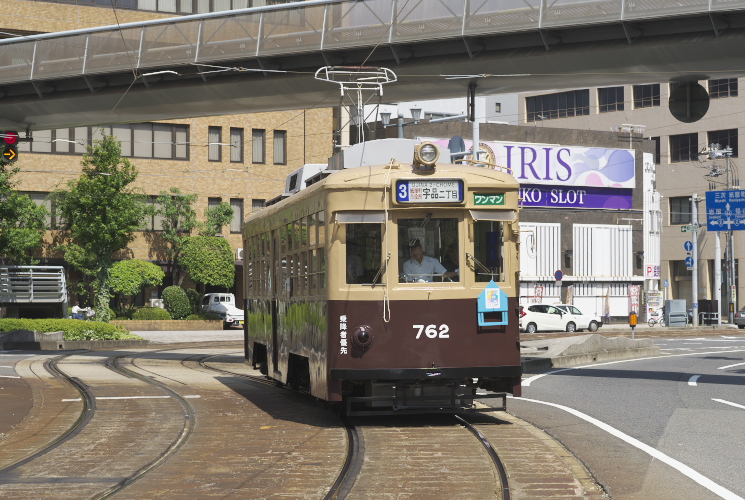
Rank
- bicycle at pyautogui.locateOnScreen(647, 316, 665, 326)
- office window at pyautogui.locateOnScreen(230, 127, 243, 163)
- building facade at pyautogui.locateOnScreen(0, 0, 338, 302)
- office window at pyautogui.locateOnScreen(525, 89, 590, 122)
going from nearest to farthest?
building facade at pyautogui.locateOnScreen(0, 0, 338, 302) < bicycle at pyautogui.locateOnScreen(647, 316, 665, 326) < office window at pyautogui.locateOnScreen(230, 127, 243, 163) < office window at pyautogui.locateOnScreen(525, 89, 590, 122)

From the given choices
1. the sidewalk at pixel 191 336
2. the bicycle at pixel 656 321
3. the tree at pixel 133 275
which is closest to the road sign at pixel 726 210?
the bicycle at pixel 656 321

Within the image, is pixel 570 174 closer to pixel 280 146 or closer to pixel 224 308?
pixel 280 146

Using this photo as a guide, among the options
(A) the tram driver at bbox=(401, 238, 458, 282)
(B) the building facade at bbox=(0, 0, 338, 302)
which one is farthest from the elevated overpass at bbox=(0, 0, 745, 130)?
(B) the building facade at bbox=(0, 0, 338, 302)

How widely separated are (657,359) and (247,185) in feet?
107

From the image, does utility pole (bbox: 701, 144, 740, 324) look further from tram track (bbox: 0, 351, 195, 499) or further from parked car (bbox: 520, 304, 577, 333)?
tram track (bbox: 0, 351, 195, 499)

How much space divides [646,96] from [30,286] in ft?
149

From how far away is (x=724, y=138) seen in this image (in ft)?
224

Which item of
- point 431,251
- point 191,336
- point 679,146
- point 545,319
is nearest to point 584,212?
point 545,319

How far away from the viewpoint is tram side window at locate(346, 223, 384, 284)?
1157cm

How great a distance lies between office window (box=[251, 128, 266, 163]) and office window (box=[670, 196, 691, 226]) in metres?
29.3

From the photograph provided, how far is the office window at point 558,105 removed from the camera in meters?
75.1

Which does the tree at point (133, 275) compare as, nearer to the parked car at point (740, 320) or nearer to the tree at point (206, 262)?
the tree at point (206, 262)

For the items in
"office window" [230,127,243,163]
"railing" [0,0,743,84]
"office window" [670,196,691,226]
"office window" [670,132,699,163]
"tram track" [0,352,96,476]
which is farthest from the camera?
"office window" [670,132,699,163]

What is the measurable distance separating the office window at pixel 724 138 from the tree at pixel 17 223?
4223cm
